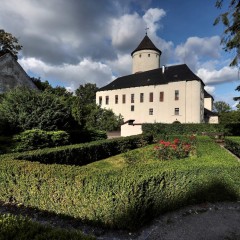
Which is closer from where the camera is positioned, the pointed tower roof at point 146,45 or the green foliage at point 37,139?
the green foliage at point 37,139

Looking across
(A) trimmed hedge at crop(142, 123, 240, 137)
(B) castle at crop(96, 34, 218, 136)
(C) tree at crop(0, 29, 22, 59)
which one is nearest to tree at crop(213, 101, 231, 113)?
(B) castle at crop(96, 34, 218, 136)

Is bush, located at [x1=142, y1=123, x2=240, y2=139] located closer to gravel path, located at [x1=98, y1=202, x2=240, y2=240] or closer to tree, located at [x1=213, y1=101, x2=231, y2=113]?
gravel path, located at [x1=98, y1=202, x2=240, y2=240]

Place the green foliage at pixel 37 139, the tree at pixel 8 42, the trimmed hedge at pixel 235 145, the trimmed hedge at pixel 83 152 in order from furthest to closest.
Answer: the tree at pixel 8 42 → the trimmed hedge at pixel 235 145 → the green foliage at pixel 37 139 → the trimmed hedge at pixel 83 152

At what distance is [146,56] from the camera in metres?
55.8

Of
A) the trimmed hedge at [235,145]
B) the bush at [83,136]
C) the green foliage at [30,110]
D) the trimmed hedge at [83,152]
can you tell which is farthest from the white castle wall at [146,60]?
the green foliage at [30,110]

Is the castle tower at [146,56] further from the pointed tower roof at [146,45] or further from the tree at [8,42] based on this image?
the tree at [8,42]

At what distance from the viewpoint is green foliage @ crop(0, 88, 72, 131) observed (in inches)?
556

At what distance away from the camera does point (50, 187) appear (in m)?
5.68

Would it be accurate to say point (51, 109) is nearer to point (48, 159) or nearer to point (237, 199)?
point (48, 159)

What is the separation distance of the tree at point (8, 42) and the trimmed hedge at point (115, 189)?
90.3ft

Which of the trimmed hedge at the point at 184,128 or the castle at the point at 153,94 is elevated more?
the castle at the point at 153,94

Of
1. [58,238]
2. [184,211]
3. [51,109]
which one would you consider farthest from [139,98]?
[58,238]

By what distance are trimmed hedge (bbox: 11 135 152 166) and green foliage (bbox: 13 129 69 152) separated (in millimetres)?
1914

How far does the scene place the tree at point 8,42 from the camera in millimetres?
29556
